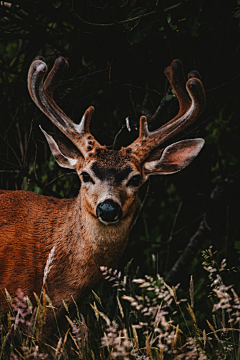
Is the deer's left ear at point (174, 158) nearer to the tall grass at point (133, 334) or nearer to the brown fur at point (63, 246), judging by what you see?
the brown fur at point (63, 246)

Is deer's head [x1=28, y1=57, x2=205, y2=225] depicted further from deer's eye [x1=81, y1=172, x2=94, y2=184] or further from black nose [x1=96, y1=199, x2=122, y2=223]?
black nose [x1=96, y1=199, x2=122, y2=223]

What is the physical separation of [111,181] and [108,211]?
0.37 meters

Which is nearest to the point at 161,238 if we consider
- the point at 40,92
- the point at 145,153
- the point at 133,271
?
the point at 133,271

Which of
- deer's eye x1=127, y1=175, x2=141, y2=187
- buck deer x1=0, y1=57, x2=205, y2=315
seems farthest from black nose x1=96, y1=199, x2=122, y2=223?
deer's eye x1=127, y1=175, x2=141, y2=187

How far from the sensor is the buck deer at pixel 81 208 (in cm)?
325

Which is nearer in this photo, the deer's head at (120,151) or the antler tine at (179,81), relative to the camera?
the deer's head at (120,151)

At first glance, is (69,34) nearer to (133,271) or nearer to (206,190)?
(206,190)

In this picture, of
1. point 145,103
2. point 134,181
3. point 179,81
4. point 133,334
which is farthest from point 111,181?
point 145,103

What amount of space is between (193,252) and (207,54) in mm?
2343

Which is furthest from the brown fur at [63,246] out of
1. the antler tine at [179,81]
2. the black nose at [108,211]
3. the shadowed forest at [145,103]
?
the antler tine at [179,81]

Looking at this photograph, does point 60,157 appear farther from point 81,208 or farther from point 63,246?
point 63,246

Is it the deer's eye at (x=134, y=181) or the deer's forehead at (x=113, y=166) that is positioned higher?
the deer's forehead at (x=113, y=166)

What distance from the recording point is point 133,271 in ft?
17.0

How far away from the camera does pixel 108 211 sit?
2.98m
